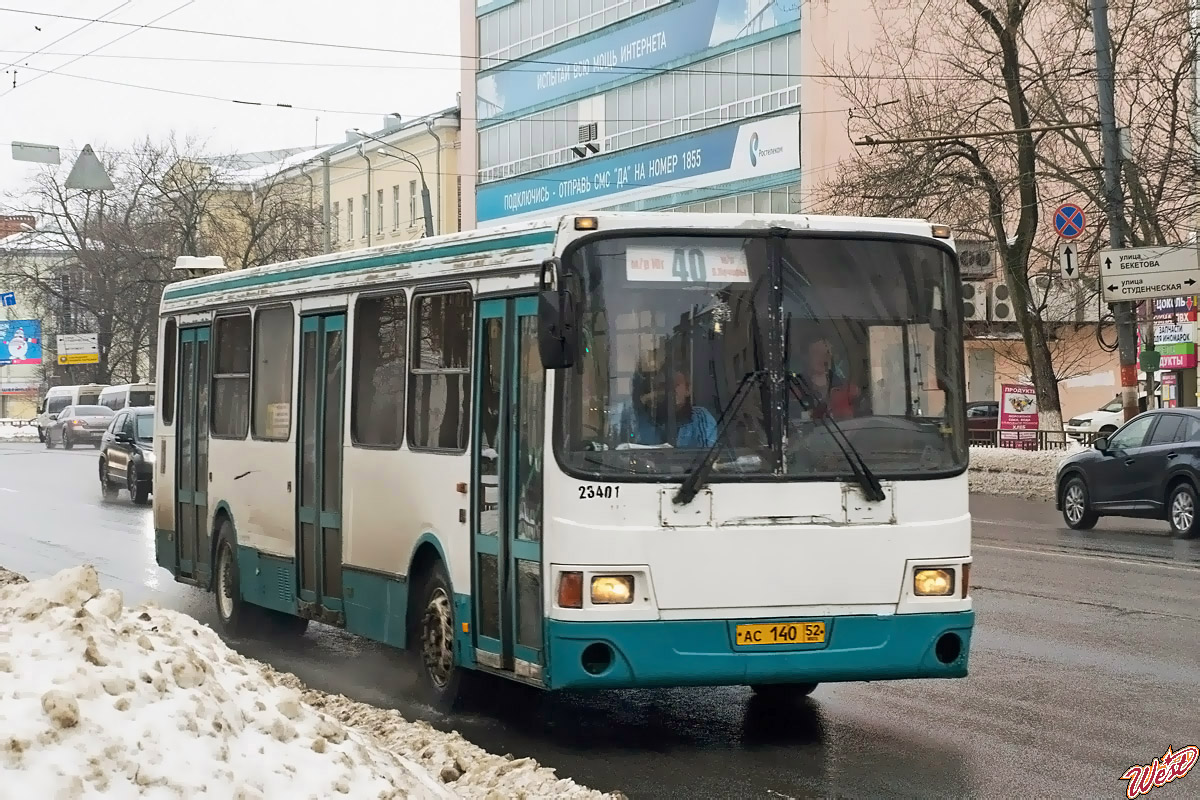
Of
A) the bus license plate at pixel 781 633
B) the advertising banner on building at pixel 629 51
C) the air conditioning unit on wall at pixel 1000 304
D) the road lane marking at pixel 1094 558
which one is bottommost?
the road lane marking at pixel 1094 558

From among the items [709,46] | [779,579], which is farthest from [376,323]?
[709,46]

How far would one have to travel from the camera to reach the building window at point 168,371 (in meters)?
15.0

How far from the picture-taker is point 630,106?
6391cm

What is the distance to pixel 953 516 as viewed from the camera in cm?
873

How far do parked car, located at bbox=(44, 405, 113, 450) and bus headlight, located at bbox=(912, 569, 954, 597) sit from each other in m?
54.9

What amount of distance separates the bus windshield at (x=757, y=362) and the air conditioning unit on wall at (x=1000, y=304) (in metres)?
39.6

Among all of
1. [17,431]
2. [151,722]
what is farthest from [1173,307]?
[17,431]

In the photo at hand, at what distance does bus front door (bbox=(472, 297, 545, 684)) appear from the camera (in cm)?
866

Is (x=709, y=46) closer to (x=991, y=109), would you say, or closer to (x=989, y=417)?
(x=989, y=417)

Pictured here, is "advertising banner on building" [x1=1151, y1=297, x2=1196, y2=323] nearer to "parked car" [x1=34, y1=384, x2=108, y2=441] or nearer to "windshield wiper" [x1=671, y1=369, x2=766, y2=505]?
"windshield wiper" [x1=671, y1=369, x2=766, y2=505]

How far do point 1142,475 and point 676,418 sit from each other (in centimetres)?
1455

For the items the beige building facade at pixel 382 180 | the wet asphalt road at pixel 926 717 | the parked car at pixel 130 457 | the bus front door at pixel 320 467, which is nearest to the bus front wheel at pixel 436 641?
the wet asphalt road at pixel 926 717

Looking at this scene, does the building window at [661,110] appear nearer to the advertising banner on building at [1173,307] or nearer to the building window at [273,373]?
the advertising banner on building at [1173,307]

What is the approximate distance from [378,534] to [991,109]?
28.7 m
